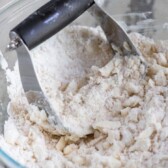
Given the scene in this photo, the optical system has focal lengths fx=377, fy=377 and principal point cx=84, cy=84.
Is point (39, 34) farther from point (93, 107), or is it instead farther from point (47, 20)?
point (93, 107)

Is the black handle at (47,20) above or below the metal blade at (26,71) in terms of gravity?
above

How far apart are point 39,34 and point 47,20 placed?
3 cm

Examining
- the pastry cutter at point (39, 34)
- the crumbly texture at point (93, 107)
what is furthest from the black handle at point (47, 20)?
the crumbly texture at point (93, 107)

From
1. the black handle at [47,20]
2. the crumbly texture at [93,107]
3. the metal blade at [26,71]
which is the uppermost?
the black handle at [47,20]

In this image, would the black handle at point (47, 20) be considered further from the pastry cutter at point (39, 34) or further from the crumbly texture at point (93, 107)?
the crumbly texture at point (93, 107)

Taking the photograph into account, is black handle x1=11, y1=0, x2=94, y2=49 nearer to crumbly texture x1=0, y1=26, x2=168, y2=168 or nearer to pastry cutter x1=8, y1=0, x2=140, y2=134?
pastry cutter x1=8, y1=0, x2=140, y2=134

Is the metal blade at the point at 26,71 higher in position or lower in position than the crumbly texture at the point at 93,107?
higher

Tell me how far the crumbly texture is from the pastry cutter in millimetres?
19

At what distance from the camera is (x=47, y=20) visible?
64 cm

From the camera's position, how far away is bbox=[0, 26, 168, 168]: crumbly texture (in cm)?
62

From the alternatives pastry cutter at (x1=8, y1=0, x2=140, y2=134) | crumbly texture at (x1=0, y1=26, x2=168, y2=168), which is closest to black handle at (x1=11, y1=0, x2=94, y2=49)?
pastry cutter at (x1=8, y1=0, x2=140, y2=134)

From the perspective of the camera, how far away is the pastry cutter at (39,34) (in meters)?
0.63

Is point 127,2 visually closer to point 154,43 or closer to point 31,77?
point 154,43

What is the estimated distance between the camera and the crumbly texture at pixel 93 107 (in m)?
0.62
